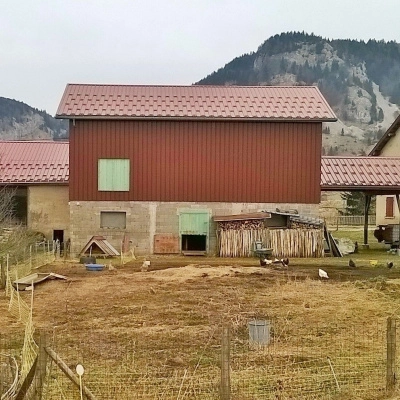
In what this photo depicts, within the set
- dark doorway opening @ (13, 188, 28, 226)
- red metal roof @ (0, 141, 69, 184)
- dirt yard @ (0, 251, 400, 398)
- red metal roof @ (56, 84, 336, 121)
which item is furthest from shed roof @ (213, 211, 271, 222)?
dark doorway opening @ (13, 188, 28, 226)

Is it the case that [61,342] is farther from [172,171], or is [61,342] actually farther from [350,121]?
[350,121]

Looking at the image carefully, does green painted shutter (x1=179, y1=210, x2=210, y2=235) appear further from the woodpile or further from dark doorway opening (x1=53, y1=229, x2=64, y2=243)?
dark doorway opening (x1=53, y1=229, x2=64, y2=243)

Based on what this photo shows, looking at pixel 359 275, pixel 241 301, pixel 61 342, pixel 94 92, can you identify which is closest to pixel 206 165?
pixel 94 92

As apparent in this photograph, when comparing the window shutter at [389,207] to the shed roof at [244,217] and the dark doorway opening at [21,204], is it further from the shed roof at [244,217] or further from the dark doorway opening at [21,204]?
the dark doorway opening at [21,204]

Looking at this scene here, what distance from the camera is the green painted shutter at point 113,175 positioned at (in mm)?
28312

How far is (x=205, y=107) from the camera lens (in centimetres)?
2912

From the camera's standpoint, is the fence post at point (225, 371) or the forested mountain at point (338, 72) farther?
the forested mountain at point (338, 72)

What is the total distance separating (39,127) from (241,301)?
140 meters

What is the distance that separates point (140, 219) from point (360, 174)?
460 inches

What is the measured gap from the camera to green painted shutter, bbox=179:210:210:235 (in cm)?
2820

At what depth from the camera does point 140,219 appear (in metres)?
28.2

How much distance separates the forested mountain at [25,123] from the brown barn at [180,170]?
113852 mm

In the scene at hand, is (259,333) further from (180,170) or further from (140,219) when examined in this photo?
(180,170)

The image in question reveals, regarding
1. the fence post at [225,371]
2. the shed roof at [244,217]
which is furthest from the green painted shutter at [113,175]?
the fence post at [225,371]
